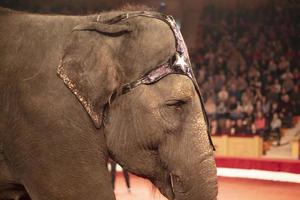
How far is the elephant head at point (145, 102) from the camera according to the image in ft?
5.03

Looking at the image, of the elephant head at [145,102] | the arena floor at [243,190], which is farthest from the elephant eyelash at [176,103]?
the arena floor at [243,190]

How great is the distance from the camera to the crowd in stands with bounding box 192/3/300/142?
9711 mm

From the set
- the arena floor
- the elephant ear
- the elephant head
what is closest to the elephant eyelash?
the elephant head

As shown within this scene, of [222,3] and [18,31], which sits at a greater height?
[18,31]

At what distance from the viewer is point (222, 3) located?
14.2 metres

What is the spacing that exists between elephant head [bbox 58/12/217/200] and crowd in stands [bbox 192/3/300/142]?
315 inches

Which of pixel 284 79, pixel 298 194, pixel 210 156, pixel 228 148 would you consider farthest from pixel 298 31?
pixel 210 156

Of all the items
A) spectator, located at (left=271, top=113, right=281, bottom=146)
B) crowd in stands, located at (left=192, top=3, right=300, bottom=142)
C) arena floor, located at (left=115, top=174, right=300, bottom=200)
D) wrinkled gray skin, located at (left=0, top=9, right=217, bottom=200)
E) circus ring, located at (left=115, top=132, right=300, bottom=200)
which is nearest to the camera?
wrinkled gray skin, located at (left=0, top=9, right=217, bottom=200)

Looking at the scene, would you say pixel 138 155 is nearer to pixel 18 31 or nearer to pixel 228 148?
pixel 18 31

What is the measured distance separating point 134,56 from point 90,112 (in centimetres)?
22

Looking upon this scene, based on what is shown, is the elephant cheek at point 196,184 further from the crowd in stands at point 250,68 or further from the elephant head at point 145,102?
the crowd in stands at point 250,68

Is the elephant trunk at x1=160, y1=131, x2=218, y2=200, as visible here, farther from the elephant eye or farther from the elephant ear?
the elephant ear

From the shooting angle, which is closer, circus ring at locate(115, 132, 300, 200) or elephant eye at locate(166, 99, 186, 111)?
elephant eye at locate(166, 99, 186, 111)

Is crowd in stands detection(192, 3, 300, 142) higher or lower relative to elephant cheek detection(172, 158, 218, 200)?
lower
